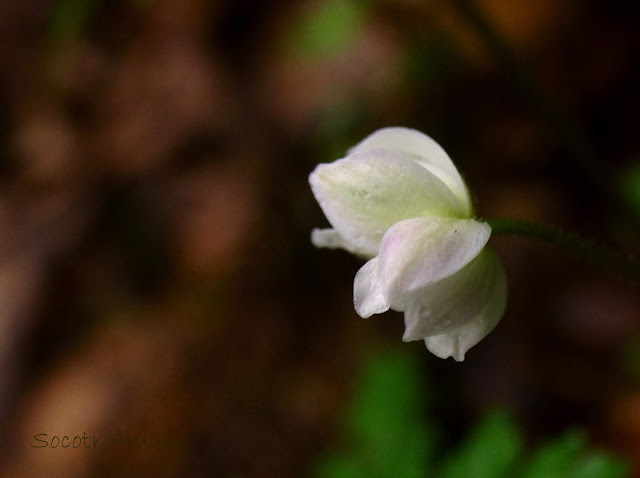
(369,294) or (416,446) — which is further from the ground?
(369,294)

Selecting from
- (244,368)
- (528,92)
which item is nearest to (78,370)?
(244,368)

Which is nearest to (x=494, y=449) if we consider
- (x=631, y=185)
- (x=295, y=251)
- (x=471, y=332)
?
(x=471, y=332)

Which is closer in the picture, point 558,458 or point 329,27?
point 558,458

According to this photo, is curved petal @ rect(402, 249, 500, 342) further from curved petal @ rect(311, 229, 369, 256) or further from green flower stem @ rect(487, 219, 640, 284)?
curved petal @ rect(311, 229, 369, 256)

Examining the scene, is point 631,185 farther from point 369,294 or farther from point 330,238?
point 369,294

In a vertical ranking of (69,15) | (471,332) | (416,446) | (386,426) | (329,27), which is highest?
(471,332)

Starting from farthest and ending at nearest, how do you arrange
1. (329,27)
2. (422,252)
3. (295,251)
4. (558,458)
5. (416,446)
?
(329,27), (295,251), (416,446), (558,458), (422,252)

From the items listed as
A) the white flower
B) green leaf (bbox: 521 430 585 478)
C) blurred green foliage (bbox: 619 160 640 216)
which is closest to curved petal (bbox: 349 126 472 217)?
the white flower
